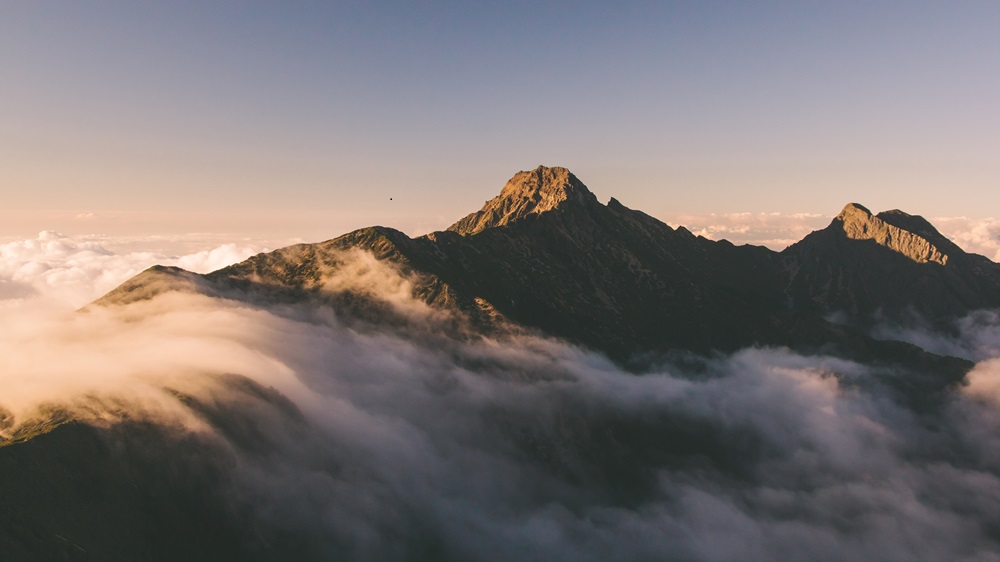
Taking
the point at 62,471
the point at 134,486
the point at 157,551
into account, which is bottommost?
the point at 157,551

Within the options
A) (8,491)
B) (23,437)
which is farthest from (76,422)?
(8,491)

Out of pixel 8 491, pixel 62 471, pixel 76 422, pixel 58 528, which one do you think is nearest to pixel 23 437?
pixel 76 422

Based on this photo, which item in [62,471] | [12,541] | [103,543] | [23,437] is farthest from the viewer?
[23,437]

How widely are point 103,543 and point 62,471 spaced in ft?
103

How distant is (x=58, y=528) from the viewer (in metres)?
153

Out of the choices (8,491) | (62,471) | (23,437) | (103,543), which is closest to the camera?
(8,491)

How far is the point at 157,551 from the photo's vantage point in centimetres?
17875

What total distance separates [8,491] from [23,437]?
163ft

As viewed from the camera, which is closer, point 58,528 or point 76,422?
point 58,528

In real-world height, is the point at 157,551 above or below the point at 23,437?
below

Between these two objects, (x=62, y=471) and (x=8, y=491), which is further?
(x=62, y=471)

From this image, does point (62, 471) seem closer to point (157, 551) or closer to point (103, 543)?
point (103, 543)

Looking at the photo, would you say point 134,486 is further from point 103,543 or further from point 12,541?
point 12,541

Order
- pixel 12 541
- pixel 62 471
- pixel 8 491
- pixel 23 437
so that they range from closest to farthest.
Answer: pixel 12 541, pixel 8 491, pixel 62 471, pixel 23 437
